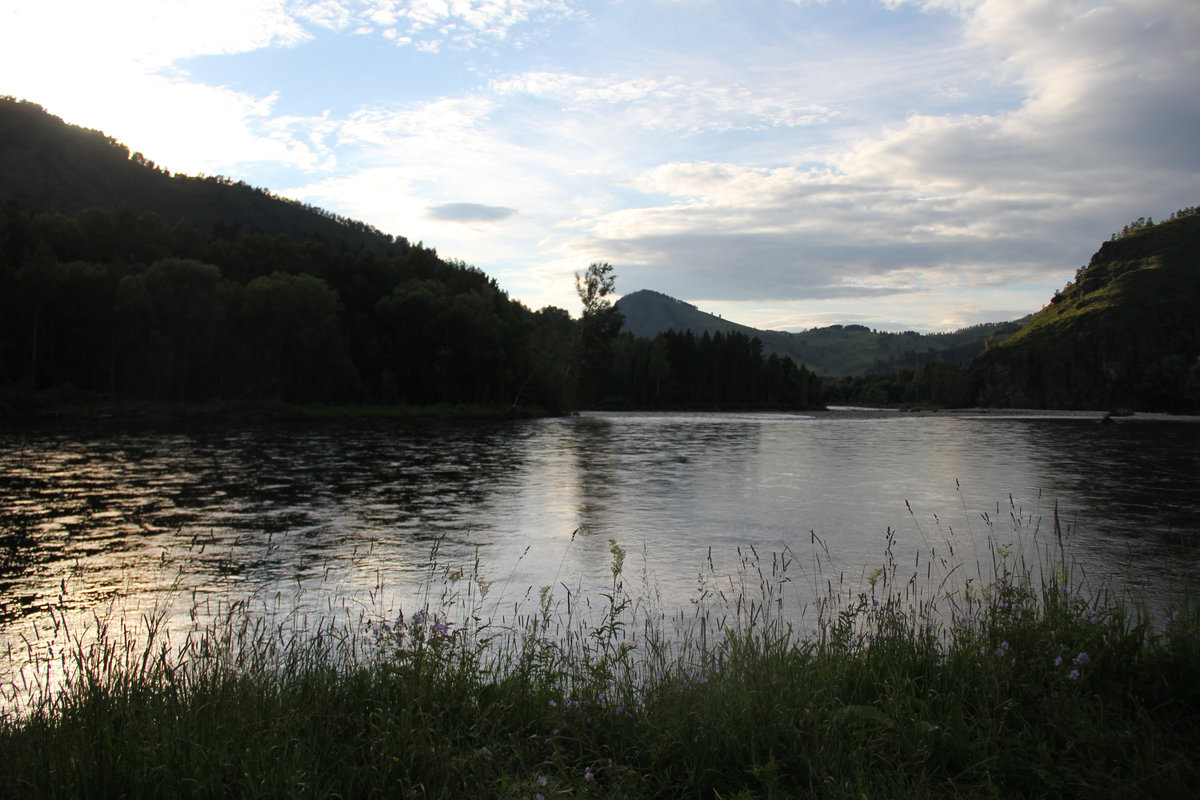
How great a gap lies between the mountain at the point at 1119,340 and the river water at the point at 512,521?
120 metres

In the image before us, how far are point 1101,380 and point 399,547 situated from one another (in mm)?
164660

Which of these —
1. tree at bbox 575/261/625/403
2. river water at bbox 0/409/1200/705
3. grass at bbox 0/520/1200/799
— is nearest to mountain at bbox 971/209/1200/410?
tree at bbox 575/261/625/403

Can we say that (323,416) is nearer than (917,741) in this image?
No

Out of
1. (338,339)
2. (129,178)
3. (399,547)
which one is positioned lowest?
(399,547)

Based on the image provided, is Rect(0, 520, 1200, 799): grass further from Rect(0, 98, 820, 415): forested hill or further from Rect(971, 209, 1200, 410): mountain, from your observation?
Rect(971, 209, 1200, 410): mountain

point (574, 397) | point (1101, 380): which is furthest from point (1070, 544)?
point (1101, 380)

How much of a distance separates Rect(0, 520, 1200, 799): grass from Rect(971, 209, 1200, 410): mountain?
450 ft

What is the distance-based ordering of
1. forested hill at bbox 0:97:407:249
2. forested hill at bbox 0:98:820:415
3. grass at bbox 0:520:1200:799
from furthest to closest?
forested hill at bbox 0:97:407:249
forested hill at bbox 0:98:820:415
grass at bbox 0:520:1200:799

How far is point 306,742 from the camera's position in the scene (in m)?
4.33

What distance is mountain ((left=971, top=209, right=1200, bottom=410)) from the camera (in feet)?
446

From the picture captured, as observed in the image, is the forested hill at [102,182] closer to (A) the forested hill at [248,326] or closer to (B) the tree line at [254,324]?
(A) the forested hill at [248,326]

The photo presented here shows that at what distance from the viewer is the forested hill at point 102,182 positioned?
123062 millimetres

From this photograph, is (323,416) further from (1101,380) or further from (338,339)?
(1101,380)

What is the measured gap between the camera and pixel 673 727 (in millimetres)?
4516
